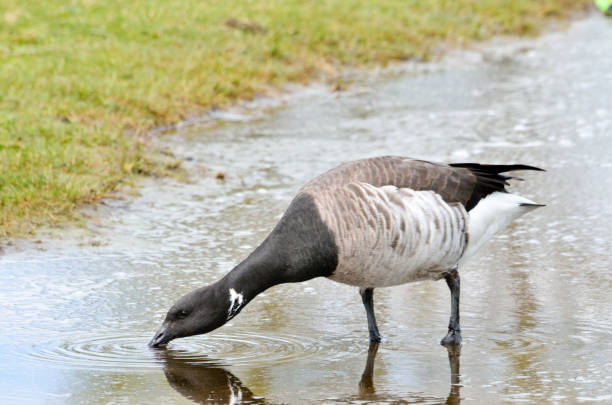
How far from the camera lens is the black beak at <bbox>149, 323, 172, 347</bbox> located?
4.98 metres

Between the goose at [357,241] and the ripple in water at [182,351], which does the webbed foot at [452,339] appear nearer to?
the goose at [357,241]

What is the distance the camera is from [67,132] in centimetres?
870

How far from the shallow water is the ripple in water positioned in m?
0.01

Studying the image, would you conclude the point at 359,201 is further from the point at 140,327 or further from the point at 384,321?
the point at 140,327

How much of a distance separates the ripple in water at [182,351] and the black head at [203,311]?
19 centimetres

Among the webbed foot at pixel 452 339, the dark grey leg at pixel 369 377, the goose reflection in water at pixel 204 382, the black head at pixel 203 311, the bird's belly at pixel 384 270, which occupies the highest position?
the bird's belly at pixel 384 270

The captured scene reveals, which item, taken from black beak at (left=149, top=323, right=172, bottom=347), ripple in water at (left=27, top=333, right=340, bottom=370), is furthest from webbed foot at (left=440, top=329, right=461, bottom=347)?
black beak at (left=149, top=323, right=172, bottom=347)

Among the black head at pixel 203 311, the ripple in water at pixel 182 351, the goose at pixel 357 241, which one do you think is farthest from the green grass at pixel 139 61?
the goose at pixel 357 241

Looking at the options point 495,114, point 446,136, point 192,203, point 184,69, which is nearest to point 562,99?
point 495,114

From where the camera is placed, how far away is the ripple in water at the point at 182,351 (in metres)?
4.95

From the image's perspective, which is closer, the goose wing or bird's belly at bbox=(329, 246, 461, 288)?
bird's belly at bbox=(329, 246, 461, 288)

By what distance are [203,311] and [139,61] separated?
6.64 metres

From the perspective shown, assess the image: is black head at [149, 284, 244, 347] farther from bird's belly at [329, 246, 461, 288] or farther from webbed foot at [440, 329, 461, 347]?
webbed foot at [440, 329, 461, 347]

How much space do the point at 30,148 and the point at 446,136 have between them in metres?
3.97
